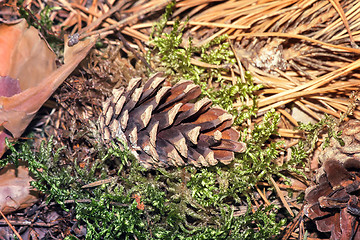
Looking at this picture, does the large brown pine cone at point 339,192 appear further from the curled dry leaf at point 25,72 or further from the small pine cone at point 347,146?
the curled dry leaf at point 25,72

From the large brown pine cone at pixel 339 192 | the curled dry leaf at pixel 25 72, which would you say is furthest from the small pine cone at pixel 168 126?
the large brown pine cone at pixel 339 192

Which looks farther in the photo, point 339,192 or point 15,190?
point 15,190

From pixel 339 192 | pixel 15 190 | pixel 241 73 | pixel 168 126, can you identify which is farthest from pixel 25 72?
pixel 339 192

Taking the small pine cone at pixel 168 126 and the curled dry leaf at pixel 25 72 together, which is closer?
the small pine cone at pixel 168 126

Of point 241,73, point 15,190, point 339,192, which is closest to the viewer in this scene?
point 339,192

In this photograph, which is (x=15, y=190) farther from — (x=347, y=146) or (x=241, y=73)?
(x=347, y=146)

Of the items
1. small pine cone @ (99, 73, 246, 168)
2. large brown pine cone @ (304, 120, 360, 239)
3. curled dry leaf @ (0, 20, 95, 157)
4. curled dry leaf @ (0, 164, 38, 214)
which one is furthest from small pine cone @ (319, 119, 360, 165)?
curled dry leaf @ (0, 164, 38, 214)
